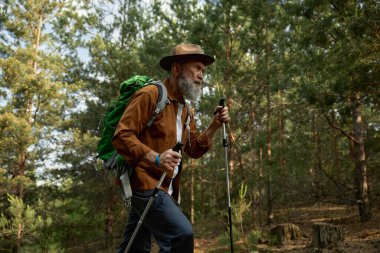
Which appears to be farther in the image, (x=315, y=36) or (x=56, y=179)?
(x=56, y=179)

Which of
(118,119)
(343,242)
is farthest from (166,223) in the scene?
(343,242)

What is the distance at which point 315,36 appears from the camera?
7547 millimetres

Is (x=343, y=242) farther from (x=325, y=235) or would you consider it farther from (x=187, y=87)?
(x=187, y=87)

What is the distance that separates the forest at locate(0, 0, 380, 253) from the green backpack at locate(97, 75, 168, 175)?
159 inches

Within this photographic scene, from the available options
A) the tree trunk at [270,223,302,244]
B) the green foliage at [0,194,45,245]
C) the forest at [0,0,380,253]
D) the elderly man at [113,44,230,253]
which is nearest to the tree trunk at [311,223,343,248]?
the forest at [0,0,380,253]

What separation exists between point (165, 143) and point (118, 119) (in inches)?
18.0

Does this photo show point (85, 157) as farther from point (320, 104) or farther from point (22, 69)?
point (320, 104)

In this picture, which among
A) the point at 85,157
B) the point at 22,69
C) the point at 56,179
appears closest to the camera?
the point at 22,69

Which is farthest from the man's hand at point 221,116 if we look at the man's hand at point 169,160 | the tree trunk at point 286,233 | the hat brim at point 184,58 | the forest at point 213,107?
the tree trunk at point 286,233

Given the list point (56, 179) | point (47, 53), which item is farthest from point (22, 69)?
point (56, 179)

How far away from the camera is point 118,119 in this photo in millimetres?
3002

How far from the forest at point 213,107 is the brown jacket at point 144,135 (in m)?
3.92

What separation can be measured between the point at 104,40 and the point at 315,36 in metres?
10.8

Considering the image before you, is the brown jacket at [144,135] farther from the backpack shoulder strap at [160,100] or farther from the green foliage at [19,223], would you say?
the green foliage at [19,223]
